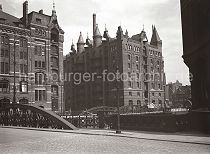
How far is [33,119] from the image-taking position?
25016mm

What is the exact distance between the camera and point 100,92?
240 feet

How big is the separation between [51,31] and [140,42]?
84.7 ft

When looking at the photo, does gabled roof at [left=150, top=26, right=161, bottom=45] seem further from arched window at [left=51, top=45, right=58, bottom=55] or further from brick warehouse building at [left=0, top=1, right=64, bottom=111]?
arched window at [left=51, top=45, right=58, bottom=55]

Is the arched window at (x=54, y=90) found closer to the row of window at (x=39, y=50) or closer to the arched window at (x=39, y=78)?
the arched window at (x=39, y=78)

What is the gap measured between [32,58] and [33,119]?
29.4m

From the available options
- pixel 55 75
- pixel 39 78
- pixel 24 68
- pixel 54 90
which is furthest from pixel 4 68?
pixel 54 90

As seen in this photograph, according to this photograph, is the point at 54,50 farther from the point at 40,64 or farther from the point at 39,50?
the point at 40,64

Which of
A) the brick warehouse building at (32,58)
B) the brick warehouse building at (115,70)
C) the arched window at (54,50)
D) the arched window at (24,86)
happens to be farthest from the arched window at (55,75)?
the brick warehouse building at (115,70)

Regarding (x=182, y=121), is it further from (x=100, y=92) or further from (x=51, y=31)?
(x=100, y=92)

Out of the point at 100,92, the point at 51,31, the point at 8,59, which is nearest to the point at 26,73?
the point at 8,59

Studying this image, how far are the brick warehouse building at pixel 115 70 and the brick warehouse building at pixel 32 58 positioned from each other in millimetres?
14630

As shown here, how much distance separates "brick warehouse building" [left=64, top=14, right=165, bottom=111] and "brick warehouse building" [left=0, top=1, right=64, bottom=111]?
14630 mm

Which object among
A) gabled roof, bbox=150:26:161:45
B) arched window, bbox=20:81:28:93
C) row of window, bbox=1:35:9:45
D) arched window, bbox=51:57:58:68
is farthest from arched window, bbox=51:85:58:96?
gabled roof, bbox=150:26:161:45

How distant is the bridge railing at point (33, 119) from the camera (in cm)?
2222
